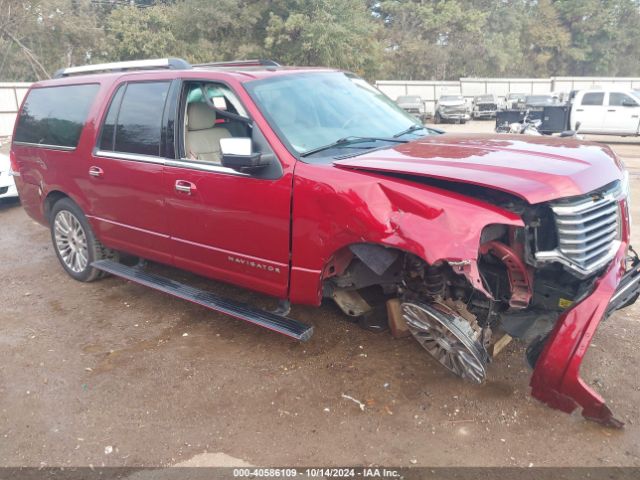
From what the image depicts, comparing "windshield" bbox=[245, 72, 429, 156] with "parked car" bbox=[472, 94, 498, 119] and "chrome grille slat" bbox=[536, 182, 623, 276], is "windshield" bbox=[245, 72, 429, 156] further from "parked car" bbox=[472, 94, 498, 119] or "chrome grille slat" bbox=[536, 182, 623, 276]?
"parked car" bbox=[472, 94, 498, 119]

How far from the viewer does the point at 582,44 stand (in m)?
52.8

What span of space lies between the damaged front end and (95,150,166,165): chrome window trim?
1.69 metres

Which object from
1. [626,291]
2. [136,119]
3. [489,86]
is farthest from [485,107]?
[626,291]

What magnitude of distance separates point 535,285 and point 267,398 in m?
1.79

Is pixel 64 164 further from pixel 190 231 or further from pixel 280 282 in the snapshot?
pixel 280 282

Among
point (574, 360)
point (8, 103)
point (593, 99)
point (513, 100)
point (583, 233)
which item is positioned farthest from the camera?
point (513, 100)

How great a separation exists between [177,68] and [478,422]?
351 centimetres

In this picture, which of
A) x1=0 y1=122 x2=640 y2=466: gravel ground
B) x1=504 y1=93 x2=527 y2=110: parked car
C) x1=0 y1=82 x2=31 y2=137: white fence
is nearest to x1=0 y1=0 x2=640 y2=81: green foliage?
x1=504 y1=93 x2=527 y2=110: parked car

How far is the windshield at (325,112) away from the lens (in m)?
3.65

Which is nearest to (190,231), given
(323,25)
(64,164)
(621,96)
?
(64,164)

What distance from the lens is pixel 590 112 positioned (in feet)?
58.8

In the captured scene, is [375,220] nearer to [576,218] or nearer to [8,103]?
[576,218]

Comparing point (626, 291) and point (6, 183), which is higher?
point (626, 291)

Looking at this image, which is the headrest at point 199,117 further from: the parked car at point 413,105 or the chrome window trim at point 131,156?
the parked car at point 413,105
